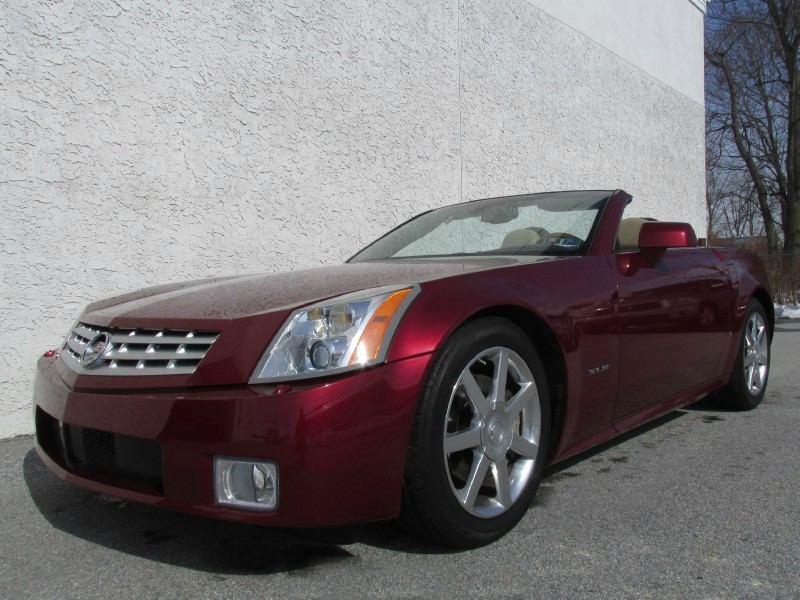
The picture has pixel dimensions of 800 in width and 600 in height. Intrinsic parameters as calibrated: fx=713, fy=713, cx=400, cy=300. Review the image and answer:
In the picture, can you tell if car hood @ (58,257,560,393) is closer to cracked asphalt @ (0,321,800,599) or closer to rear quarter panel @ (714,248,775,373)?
cracked asphalt @ (0,321,800,599)

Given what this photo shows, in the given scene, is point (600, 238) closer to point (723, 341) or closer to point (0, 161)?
point (723, 341)

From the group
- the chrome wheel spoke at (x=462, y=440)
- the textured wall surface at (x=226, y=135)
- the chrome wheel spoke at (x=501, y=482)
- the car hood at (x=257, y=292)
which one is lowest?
the chrome wheel spoke at (x=501, y=482)

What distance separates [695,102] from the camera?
13234mm

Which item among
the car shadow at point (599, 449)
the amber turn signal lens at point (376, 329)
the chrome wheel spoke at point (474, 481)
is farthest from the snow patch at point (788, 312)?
the amber turn signal lens at point (376, 329)

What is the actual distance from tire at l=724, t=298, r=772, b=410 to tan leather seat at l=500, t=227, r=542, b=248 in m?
1.65

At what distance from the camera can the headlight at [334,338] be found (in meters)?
1.99

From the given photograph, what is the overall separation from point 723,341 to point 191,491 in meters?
3.00

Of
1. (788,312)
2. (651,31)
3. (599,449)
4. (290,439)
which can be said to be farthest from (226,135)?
(788,312)

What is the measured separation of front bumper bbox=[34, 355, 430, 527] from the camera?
1.90m

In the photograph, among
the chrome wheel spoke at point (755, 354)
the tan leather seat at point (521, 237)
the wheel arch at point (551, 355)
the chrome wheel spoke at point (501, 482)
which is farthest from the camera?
the chrome wheel spoke at point (755, 354)

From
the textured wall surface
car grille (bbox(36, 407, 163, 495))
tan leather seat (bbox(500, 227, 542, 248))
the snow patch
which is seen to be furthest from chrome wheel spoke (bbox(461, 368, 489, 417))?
the snow patch

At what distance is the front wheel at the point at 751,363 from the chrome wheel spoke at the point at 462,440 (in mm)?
2523

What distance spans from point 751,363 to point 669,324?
1.51 meters

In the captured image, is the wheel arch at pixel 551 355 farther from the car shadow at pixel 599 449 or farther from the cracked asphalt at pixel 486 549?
the car shadow at pixel 599 449
